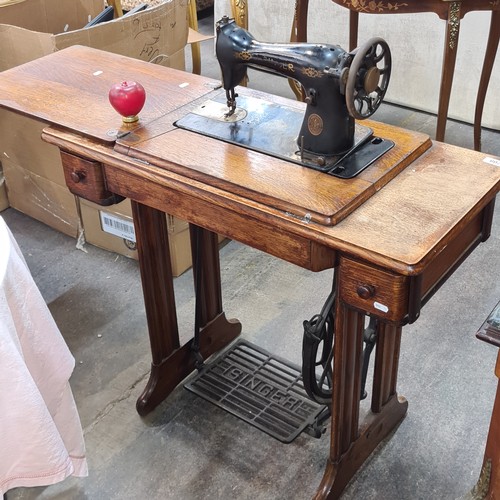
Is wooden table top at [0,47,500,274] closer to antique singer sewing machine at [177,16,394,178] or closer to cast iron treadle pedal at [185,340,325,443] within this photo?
antique singer sewing machine at [177,16,394,178]

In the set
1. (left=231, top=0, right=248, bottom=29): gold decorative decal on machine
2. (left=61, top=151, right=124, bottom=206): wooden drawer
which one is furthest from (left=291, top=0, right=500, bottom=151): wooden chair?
(left=61, top=151, right=124, bottom=206): wooden drawer

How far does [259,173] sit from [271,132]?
0.18m

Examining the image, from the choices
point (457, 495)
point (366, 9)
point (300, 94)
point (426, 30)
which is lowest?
point (457, 495)

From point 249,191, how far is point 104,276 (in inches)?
57.6

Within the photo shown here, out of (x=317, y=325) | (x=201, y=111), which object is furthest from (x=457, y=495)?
(x=201, y=111)

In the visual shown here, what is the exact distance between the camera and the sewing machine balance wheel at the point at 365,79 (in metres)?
1.32

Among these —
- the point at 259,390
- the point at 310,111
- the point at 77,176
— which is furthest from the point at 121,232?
the point at 310,111

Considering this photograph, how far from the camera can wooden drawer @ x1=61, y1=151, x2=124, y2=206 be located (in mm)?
1598

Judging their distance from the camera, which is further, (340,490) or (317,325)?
(340,490)

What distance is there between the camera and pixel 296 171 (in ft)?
4.68

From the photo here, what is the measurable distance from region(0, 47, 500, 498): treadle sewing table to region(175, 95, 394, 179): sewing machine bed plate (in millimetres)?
21

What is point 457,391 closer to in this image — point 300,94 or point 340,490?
point 340,490

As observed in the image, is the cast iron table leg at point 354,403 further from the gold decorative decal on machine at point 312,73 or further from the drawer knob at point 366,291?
the gold decorative decal on machine at point 312,73

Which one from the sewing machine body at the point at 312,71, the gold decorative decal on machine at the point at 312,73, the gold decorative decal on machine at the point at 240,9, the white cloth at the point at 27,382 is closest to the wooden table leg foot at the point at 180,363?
the white cloth at the point at 27,382
